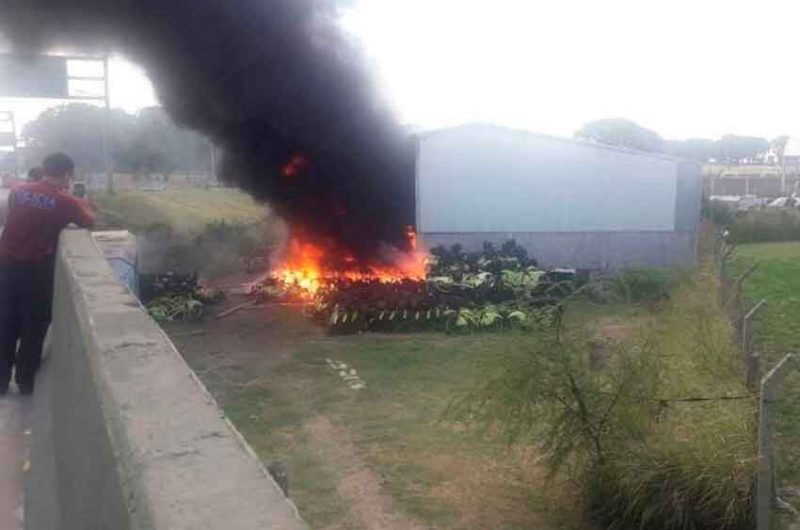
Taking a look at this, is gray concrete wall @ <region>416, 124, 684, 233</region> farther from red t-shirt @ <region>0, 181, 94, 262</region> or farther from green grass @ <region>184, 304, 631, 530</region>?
red t-shirt @ <region>0, 181, 94, 262</region>

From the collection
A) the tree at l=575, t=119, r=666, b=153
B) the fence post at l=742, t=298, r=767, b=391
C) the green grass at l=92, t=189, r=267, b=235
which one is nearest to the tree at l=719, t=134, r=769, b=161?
the tree at l=575, t=119, r=666, b=153

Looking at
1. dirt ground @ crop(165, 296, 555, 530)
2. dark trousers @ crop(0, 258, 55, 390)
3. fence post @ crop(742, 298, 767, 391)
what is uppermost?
dark trousers @ crop(0, 258, 55, 390)

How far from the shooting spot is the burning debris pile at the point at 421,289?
12266 mm

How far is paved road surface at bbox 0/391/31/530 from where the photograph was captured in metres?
3.19

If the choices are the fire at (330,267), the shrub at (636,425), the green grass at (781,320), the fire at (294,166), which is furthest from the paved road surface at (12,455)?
the fire at (294,166)

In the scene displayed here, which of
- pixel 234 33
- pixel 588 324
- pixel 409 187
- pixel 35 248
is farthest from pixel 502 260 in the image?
pixel 35 248

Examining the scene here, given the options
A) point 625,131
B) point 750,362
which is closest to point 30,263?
point 750,362

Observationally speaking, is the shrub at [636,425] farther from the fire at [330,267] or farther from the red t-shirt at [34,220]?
the fire at [330,267]

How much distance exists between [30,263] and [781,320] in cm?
993

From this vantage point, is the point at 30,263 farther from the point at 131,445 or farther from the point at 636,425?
the point at 636,425

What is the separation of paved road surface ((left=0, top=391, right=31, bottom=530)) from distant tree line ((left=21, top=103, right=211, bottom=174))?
3099cm

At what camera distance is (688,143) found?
233 feet

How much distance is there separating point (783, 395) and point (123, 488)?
6977mm

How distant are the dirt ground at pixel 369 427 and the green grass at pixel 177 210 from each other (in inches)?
299
